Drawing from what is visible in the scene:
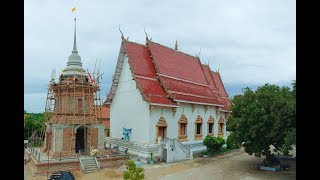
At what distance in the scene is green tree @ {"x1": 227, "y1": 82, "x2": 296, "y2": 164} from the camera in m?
9.58

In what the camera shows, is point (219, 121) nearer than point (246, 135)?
No

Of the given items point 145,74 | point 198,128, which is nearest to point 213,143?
point 198,128

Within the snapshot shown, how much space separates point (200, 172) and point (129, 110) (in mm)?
3438

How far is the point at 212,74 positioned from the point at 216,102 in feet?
7.25

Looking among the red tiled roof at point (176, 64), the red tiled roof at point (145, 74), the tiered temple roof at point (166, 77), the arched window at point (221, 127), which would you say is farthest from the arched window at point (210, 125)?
the red tiled roof at point (145, 74)

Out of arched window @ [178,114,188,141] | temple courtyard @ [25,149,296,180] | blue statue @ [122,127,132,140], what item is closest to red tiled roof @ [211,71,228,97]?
arched window @ [178,114,188,141]

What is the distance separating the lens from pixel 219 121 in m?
12.6

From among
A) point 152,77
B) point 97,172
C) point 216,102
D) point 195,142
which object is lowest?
point 97,172

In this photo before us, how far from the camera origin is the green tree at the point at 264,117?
9.58 meters

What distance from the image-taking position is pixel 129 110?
11.1 metres

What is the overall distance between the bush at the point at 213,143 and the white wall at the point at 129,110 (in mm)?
2653
